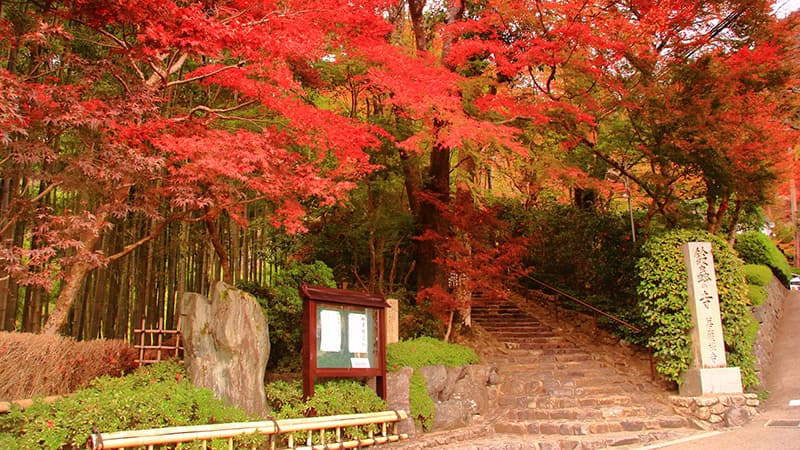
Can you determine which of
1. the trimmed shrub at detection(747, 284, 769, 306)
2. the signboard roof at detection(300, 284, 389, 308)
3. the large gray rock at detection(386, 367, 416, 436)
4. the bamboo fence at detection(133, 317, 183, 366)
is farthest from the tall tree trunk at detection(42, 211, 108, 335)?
the trimmed shrub at detection(747, 284, 769, 306)

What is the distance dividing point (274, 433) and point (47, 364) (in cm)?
235

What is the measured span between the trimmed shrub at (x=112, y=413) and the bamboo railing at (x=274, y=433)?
17 cm

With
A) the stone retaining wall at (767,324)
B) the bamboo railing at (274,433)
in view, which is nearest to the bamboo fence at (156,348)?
the bamboo railing at (274,433)

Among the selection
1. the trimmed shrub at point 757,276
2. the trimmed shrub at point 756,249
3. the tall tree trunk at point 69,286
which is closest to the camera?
the tall tree trunk at point 69,286

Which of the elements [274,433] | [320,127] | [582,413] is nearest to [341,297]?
[274,433]

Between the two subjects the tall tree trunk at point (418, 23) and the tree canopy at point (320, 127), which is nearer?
the tree canopy at point (320, 127)

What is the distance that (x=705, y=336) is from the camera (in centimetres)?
854

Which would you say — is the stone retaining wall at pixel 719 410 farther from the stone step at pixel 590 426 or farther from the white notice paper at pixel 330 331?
the white notice paper at pixel 330 331

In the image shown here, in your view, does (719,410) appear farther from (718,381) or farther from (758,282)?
(758,282)

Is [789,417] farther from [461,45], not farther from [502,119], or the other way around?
[461,45]

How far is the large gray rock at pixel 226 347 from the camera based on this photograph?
6074 mm

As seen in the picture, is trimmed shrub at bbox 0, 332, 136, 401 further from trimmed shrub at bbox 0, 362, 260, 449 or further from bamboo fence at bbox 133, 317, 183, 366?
bamboo fence at bbox 133, 317, 183, 366

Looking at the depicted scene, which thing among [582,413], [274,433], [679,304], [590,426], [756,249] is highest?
[756,249]

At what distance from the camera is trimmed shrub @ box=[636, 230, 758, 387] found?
877cm
